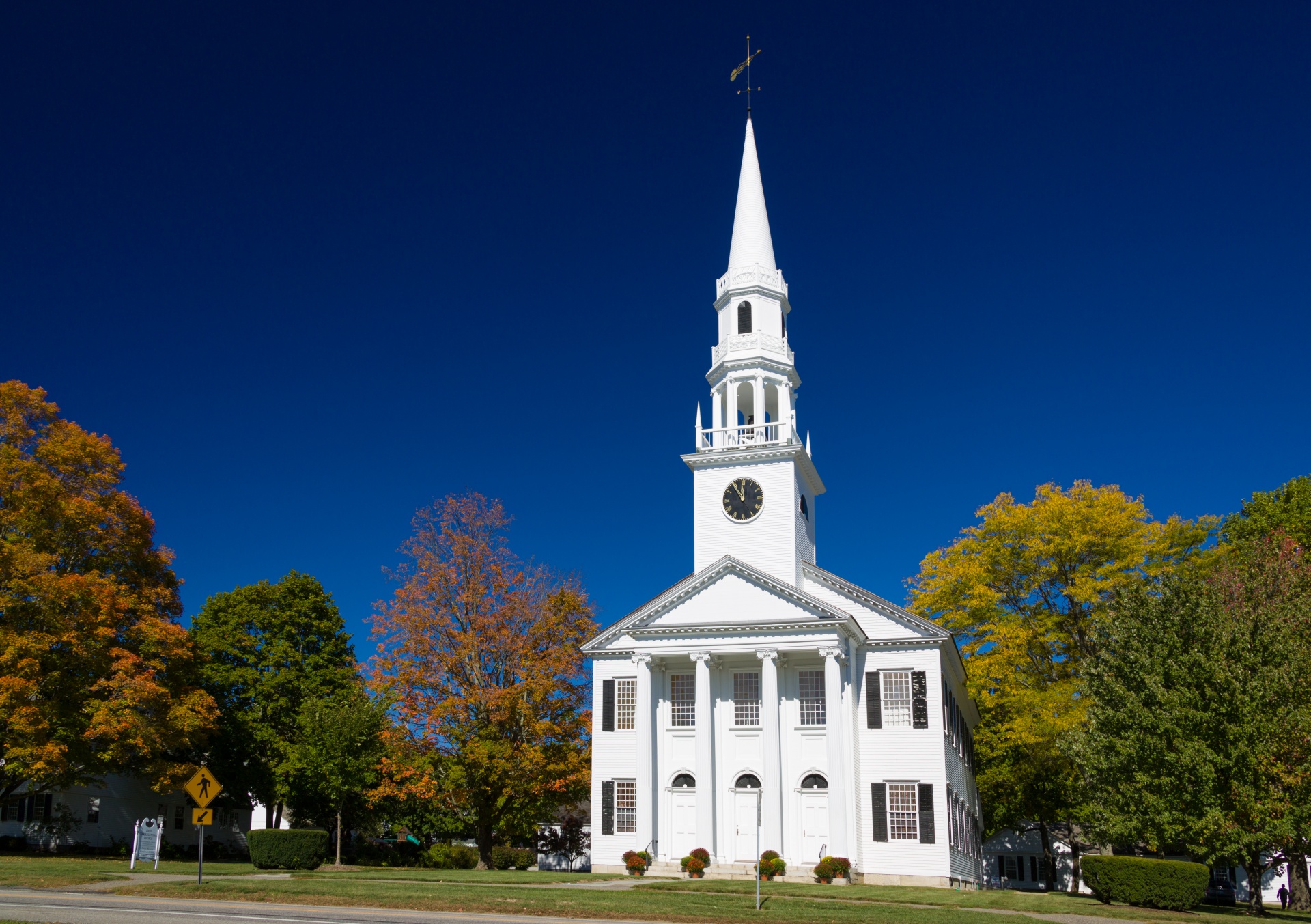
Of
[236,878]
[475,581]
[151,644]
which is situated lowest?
[236,878]

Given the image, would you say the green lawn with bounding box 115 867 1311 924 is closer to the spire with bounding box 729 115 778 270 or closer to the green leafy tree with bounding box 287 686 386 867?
the green leafy tree with bounding box 287 686 386 867

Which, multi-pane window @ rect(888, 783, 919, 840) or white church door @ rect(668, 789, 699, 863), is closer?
multi-pane window @ rect(888, 783, 919, 840)

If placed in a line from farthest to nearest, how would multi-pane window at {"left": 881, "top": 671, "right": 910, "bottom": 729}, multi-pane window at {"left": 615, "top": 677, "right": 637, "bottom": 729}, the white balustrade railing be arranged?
the white balustrade railing → multi-pane window at {"left": 615, "top": 677, "right": 637, "bottom": 729} → multi-pane window at {"left": 881, "top": 671, "right": 910, "bottom": 729}

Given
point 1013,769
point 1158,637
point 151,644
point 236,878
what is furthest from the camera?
point 1013,769

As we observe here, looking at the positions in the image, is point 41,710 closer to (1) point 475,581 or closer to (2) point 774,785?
(1) point 475,581

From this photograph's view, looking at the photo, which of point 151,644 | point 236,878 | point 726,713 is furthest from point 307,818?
point 236,878

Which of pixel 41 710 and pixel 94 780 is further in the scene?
pixel 94 780

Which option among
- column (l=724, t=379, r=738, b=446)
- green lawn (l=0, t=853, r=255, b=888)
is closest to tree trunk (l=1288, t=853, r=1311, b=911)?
column (l=724, t=379, r=738, b=446)

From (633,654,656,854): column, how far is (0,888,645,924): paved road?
1896cm

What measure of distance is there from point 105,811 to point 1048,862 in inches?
1823

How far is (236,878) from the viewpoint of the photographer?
26.0 metres

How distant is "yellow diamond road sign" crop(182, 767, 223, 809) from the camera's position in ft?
80.3

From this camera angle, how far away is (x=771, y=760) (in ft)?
122

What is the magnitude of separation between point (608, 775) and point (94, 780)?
1942cm
